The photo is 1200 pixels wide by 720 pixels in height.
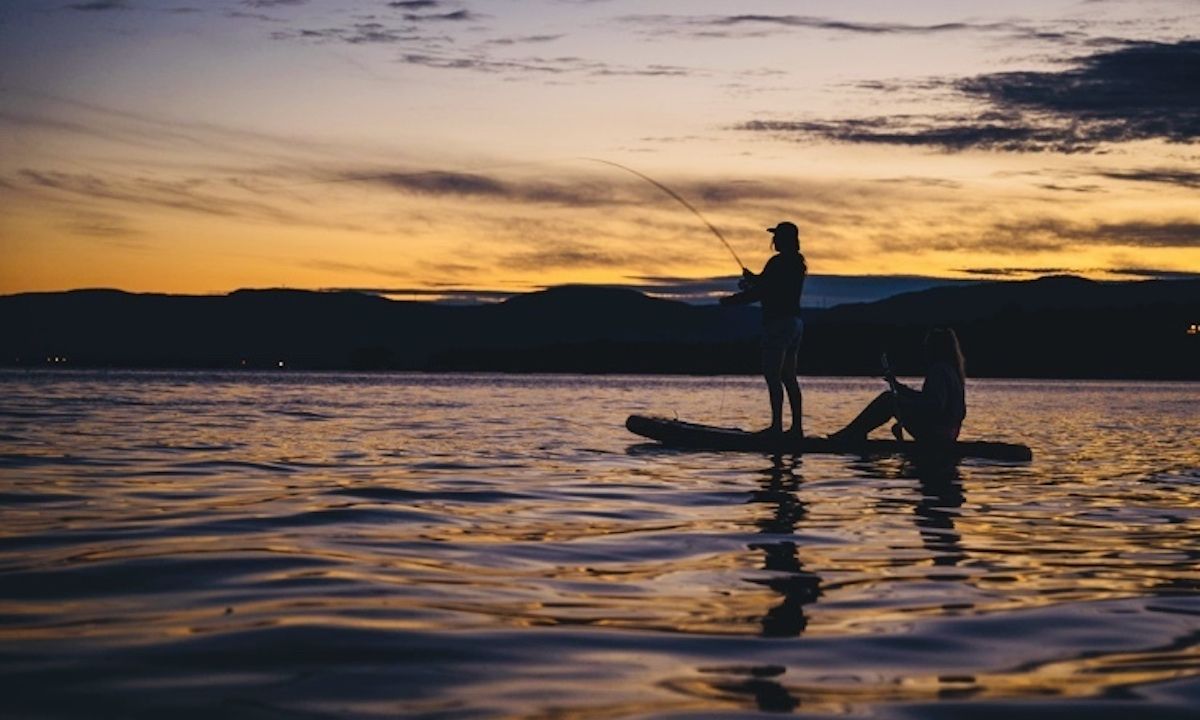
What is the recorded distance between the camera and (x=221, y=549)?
8.17m

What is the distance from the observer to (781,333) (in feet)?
55.6

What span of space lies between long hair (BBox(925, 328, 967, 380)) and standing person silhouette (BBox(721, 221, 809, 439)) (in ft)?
5.69

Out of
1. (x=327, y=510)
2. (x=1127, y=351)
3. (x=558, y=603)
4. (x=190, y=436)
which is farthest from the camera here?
(x=1127, y=351)

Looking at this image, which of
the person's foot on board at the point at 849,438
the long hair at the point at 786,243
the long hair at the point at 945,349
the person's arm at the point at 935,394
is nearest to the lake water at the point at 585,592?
the person's arm at the point at 935,394

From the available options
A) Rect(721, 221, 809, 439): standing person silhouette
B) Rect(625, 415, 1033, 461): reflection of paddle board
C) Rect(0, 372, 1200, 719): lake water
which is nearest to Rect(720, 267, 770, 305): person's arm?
Rect(721, 221, 809, 439): standing person silhouette

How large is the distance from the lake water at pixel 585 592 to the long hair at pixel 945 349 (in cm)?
146

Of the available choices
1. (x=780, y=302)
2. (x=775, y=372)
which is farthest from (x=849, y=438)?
(x=780, y=302)

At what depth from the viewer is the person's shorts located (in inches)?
666

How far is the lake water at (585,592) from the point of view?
4.78m

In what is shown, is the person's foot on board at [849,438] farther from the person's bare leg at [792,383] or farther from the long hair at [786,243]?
the long hair at [786,243]

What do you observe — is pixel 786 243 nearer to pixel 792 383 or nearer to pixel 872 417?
pixel 792 383

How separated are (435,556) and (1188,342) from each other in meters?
192

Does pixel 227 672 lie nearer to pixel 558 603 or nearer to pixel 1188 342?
pixel 558 603

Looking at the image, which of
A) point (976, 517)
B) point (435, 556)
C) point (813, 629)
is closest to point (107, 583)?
point (435, 556)
